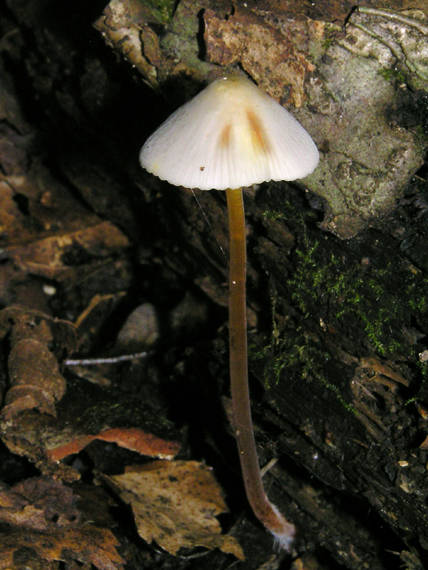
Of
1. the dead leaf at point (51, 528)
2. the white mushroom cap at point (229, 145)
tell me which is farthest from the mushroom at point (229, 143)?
the dead leaf at point (51, 528)

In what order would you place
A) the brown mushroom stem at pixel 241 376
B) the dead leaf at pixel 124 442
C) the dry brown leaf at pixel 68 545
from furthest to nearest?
the dead leaf at pixel 124 442
the dry brown leaf at pixel 68 545
the brown mushroom stem at pixel 241 376

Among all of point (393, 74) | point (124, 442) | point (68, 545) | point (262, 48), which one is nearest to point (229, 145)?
point (262, 48)

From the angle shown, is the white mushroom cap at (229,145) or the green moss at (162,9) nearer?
the white mushroom cap at (229,145)

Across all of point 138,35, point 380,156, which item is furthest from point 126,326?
point 380,156

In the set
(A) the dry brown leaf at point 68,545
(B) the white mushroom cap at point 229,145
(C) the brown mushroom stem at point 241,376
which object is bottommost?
(A) the dry brown leaf at point 68,545

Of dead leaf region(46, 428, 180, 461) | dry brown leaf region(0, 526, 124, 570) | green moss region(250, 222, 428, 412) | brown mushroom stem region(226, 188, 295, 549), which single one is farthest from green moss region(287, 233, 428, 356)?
dry brown leaf region(0, 526, 124, 570)

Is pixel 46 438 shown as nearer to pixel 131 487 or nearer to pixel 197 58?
pixel 131 487

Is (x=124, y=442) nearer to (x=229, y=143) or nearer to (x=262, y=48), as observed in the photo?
(x=229, y=143)

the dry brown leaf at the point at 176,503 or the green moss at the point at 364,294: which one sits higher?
the green moss at the point at 364,294

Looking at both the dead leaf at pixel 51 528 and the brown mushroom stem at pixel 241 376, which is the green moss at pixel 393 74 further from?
the dead leaf at pixel 51 528
